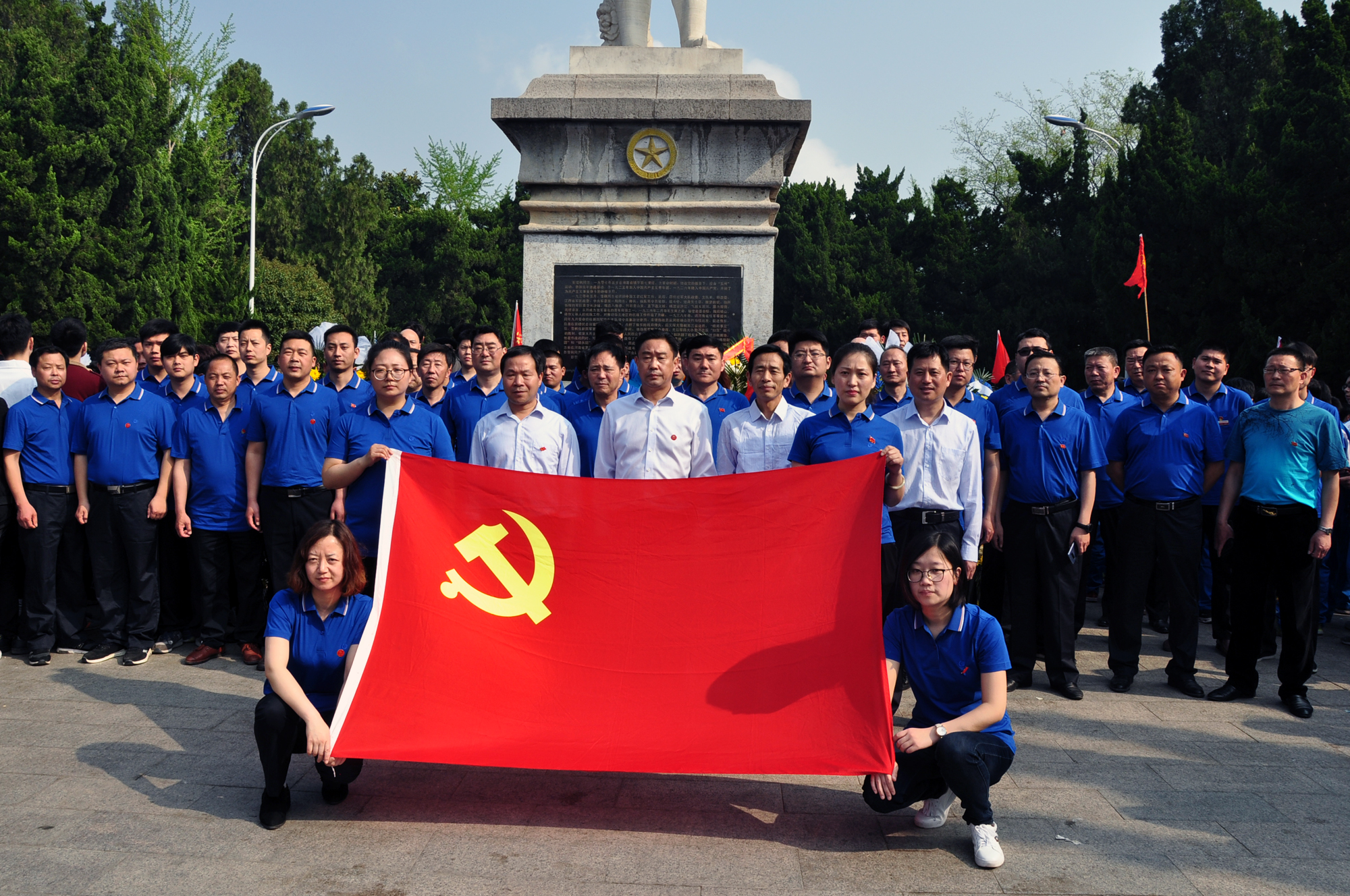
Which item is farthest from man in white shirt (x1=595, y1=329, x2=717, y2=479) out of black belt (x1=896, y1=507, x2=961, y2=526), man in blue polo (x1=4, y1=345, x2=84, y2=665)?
man in blue polo (x1=4, y1=345, x2=84, y2=665)

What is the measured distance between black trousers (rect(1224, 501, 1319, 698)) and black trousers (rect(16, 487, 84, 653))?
6.56 metres

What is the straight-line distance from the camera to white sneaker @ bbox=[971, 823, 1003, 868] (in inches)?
141

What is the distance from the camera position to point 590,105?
908 centimetres

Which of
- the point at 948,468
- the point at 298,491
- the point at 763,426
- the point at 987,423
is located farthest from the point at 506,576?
the point at 987,423

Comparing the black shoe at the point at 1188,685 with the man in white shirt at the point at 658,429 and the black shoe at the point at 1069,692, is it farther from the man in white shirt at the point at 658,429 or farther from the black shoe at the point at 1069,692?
the man in white shirt at the point at 658,429

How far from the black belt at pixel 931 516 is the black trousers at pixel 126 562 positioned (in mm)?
4337

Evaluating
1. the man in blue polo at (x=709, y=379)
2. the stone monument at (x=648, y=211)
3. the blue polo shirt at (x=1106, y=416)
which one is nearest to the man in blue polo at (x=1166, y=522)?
the blue polo shirt at (x=1106, y=416)

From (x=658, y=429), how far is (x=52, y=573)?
3757 millimetres

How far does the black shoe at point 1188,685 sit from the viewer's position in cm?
580

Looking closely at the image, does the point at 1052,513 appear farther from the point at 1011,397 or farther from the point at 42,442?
the point at 42,442

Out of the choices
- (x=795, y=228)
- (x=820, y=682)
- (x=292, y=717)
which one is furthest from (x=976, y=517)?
(x=795, y=228)

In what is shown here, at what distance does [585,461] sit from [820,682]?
2766mm

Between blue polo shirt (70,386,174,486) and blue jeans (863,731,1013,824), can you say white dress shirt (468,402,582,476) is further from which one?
blue jeans (863,731,1013,824)

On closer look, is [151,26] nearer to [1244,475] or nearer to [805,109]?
[805,109]
